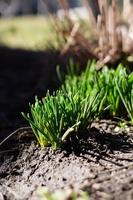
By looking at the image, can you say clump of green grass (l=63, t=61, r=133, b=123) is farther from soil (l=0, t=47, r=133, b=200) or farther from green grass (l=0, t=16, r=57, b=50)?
green grass (l=0, t=16, r=57, b=50)

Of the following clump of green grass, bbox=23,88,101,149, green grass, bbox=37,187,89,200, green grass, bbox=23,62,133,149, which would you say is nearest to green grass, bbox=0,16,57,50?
green grass, bbox=23,62,133,149

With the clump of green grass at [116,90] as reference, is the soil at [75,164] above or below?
below

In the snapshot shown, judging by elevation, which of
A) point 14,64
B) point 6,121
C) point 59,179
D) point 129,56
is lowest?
point 59,179

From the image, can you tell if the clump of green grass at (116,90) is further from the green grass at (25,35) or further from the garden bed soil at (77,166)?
the green grass at (25,35)

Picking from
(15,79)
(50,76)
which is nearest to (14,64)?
(15,79)

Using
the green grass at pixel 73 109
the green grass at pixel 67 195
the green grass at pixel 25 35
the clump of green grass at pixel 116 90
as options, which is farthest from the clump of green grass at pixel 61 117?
the green grass at pixel 25 35

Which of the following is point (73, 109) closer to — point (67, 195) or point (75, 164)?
point (75, 164)

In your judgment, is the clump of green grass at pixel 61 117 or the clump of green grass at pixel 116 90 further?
the clump of green grass at pixel 116 90

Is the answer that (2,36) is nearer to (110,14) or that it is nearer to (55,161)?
(110,14)

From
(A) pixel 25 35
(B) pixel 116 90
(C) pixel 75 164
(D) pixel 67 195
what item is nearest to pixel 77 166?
(C) pixel 75 164
